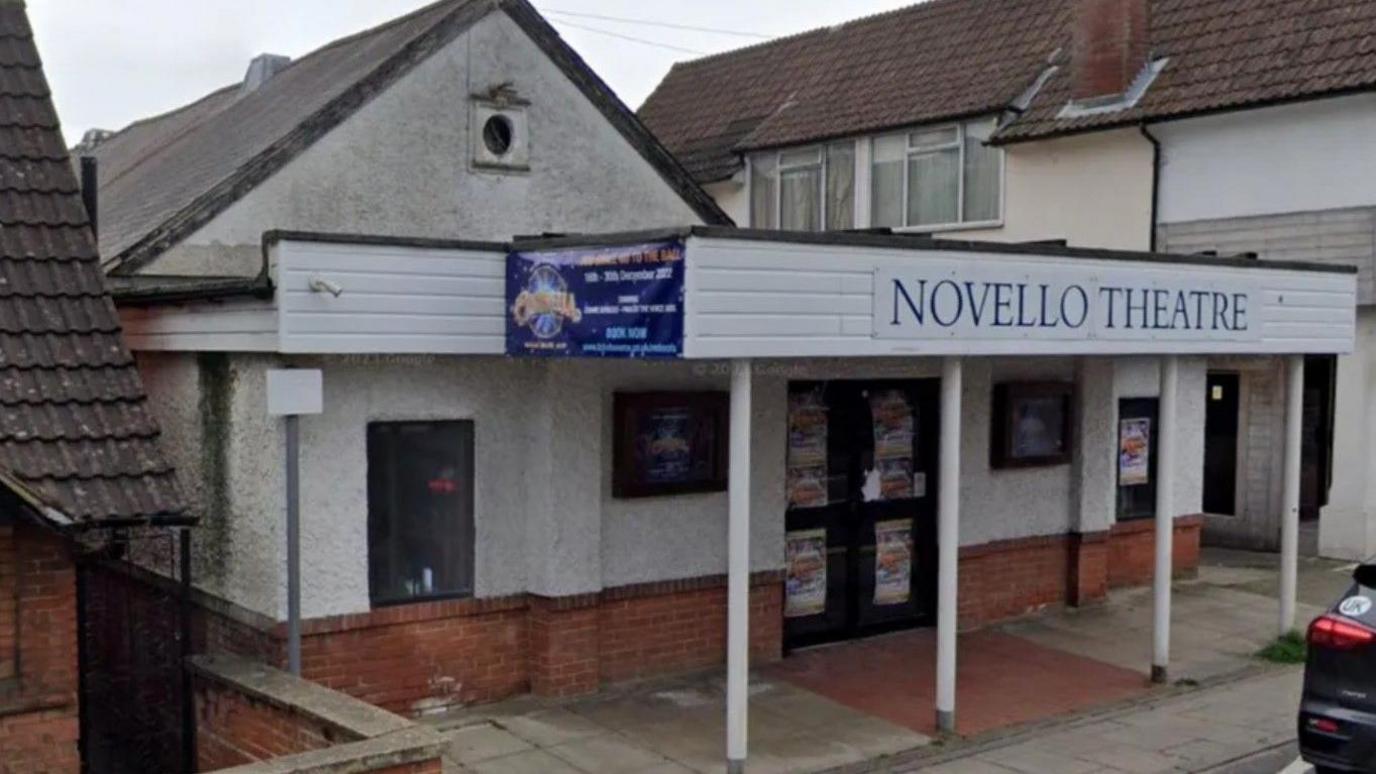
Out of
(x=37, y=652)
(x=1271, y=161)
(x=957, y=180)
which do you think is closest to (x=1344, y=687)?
(x=37, y=652)

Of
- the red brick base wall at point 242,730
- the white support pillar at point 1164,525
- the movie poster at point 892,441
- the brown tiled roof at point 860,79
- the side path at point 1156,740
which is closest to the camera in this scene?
the red brick base wall at point 242,730

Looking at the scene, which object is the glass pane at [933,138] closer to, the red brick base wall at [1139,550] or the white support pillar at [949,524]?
the red brick base wall at [1139,550]

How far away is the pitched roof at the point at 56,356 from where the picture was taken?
5.93m

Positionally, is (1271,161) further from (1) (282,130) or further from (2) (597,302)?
(1) (282,130)

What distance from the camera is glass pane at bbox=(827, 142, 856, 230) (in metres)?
20.3

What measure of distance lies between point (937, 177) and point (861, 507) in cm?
981

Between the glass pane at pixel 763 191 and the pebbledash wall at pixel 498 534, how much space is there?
1142cm

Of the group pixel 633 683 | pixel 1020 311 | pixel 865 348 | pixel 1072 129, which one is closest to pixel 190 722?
pixel 633 683

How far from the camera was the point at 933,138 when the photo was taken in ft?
62.9

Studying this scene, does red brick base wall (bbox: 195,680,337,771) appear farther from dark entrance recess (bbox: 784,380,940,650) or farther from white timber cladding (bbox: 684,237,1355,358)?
dark entrance recess (bbox: 784,380,940,650)

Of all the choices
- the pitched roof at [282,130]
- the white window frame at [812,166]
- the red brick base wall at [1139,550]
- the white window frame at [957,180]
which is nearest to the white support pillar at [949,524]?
the pitched roof at [282,130]

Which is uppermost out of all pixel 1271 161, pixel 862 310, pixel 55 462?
pixel 1271 161

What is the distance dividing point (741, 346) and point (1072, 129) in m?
11.1

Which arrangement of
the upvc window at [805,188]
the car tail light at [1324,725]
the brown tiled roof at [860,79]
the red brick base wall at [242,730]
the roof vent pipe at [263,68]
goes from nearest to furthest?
the red brick base wall at [242,730]
the car tail light at [1324,725]
the roof vent pipe at [263,68]
the brown tiled roof at [860,79]
the upvc window at [805,188]
